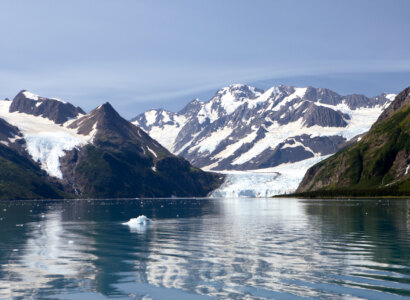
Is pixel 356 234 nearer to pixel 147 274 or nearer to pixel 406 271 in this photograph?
pixel 406 271

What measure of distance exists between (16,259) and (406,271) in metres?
40.0

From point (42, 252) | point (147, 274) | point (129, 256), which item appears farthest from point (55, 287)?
point (42, 252)

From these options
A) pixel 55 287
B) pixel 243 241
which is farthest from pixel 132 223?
pixel 55 287

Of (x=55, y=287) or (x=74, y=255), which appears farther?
(x=74, y=255)

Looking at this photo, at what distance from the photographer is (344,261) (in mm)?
49344

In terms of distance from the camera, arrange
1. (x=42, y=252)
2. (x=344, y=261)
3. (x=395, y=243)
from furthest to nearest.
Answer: (x=395, y=243) < (x=42, y=252) < (x=344, y=261)

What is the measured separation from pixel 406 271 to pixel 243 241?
93.7 ft

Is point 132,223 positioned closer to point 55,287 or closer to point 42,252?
point 42,252

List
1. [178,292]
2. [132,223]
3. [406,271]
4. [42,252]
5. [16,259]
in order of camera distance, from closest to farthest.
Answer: [178,292] < [406,271] < [16,259] < [42,252] < [132,223]

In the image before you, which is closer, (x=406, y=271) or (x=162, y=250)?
(x=406, y=271)

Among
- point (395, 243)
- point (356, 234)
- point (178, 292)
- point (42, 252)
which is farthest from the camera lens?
point (356, 234)

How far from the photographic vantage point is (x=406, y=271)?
4322 centimetres

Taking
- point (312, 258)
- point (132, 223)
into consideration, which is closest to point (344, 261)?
point (312, 258)

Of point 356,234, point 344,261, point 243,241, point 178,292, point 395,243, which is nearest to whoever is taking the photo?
point 178,292
